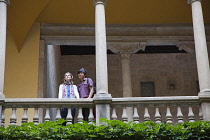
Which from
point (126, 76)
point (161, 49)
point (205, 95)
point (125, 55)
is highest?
point (161, 49)

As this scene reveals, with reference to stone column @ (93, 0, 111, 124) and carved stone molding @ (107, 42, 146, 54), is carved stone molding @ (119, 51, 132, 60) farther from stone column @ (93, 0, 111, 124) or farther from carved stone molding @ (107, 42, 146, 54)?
stone column @ (93, 0, 111, 124)

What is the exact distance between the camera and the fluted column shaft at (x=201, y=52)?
34.7 feet

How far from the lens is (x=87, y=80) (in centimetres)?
1109

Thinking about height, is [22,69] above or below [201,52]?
above

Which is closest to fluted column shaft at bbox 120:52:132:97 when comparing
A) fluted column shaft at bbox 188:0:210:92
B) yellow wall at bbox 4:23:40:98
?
yellow wall at bbox 4:23:40:98

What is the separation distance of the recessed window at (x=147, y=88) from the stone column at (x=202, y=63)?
8.33 meters

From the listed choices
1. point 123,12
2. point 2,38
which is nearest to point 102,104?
point 2,38

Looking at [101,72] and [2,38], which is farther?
[2,38]

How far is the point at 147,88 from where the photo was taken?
19.6 meters

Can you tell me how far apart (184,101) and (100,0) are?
314 centimetres

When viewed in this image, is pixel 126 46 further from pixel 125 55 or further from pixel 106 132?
pixel 106 132

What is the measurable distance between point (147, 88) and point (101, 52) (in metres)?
9.08

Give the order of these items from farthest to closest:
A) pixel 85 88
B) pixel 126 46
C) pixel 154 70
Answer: pixel 154 70, pixel 126 46, pixel 85 88

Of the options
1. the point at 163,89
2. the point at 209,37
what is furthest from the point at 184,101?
the point at 163,89
